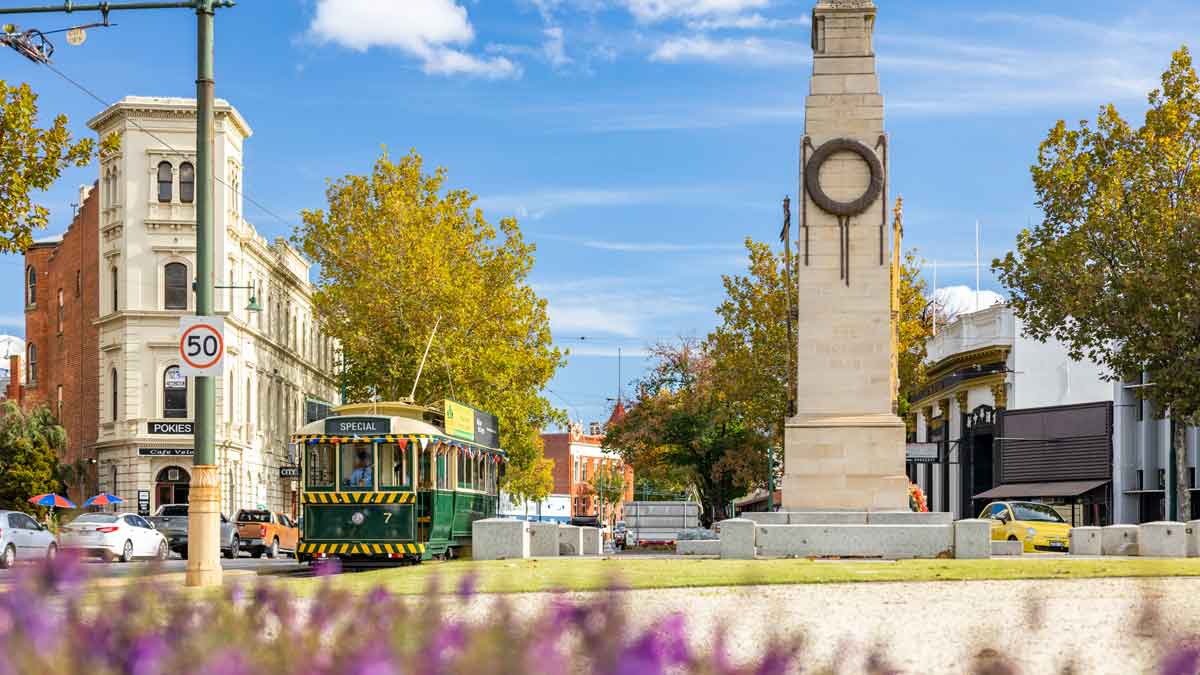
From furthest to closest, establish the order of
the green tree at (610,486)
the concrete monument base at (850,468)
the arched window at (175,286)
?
the green tree at (610,486)
the arched window at (175,286)
the concrete monument base at (850,468)

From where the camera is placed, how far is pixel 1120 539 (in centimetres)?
2809

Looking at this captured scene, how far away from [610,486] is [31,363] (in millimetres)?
86097

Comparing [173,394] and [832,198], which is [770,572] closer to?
[832,198]

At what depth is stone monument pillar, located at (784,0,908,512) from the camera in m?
26.5

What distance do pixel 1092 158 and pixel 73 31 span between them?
24520 millimetres

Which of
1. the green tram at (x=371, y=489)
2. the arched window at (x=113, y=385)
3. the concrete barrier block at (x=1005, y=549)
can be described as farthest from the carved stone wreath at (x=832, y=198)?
the arched window at (x=113, y=385)

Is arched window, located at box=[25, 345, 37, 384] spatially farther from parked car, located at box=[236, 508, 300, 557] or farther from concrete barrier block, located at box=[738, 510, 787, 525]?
concrete barrier block, located at box=[738, 510, 787, 525]

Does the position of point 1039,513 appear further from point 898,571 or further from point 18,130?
point 18,130

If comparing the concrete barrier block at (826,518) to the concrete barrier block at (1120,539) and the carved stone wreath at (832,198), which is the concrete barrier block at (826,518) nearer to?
the carved stone wreath at (832,198)

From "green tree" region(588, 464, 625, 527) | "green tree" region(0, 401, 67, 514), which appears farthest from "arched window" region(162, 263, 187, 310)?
"green tree" region(588, 464, 625, 527)

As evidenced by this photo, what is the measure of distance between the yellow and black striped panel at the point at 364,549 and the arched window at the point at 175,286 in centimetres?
3646

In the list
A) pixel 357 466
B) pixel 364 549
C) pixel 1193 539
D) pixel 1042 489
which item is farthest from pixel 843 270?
pixel 1042 489

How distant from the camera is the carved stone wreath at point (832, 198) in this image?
88.0 feet

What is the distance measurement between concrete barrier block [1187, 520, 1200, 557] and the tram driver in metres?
14.6
